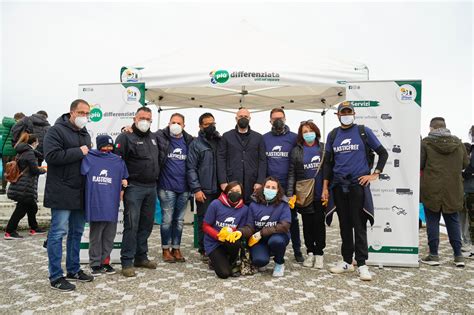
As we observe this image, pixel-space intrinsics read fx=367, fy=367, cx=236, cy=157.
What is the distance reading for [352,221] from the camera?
4.30 meters

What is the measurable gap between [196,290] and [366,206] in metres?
2.14

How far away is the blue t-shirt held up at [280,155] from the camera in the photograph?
4770 mm

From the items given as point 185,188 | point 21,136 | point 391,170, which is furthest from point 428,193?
point 21,136

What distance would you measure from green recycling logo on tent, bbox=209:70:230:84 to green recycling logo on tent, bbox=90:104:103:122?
5.36 ft

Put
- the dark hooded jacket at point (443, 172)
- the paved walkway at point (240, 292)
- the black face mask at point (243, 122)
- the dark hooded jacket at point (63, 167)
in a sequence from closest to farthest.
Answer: the paved walkway at point (240, 292), the dark hooded jacket at point (63, 167), the black face mask at point (243, 122), the dark hooded jacket at point (443, 172)

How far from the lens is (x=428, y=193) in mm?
5109

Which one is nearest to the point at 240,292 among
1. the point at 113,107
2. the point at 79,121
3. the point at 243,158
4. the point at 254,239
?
the point at 254,239

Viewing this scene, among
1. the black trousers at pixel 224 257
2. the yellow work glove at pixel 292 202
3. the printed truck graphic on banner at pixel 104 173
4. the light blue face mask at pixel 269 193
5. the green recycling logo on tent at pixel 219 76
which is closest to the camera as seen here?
the printed truck graphic on banner at pixel 104 173

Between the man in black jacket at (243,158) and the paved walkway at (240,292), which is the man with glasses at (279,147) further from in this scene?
the paved walkway at (240,292)

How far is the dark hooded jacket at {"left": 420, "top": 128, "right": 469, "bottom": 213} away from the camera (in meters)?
4.99

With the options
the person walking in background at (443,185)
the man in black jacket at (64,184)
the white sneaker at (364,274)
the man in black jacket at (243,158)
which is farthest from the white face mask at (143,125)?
the person walking in background at (443,185)

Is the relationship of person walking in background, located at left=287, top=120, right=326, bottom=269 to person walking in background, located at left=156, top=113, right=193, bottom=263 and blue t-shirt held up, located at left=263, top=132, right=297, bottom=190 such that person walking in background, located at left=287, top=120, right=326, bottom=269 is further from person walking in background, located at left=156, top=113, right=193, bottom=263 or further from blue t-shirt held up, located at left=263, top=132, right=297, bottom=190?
person walking in background, located at left=156, top=113, right=193, bottom=263

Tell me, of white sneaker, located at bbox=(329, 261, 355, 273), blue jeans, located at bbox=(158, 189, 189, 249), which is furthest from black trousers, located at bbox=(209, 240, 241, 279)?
white sneaker, located at bbox=(329, 261, 355, 273)

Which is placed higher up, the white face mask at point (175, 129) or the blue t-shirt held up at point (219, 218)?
the white face mask at point (175, 129)
